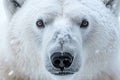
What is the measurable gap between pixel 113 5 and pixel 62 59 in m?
1.29

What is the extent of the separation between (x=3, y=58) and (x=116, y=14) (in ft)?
5.04

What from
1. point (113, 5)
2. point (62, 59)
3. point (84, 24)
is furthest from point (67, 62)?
point (113, 5)

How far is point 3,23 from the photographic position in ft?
20.4

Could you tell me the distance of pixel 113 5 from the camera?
6.00 metres

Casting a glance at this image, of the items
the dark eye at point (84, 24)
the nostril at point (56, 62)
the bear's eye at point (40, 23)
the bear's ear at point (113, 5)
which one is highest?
the bear's ear at point (113, 5)

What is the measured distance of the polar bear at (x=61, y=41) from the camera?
5.23 m

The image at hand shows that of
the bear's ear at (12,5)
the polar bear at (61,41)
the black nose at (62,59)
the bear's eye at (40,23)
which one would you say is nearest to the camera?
the black nose at (62,59)

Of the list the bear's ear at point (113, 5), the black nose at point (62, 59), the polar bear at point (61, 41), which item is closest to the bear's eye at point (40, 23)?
the polar bear at point (61, 41)

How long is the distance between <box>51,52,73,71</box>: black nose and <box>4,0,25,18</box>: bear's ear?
1.14 m

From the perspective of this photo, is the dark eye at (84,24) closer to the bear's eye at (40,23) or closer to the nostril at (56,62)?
the bear's eye at (40,23)

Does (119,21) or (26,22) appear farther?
(119,21)

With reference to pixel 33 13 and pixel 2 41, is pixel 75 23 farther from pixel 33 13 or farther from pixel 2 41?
pixel 2 41

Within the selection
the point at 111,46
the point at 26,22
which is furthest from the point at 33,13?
the point at 111,46

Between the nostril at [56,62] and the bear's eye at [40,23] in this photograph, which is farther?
the bear's eye at [40,23]
